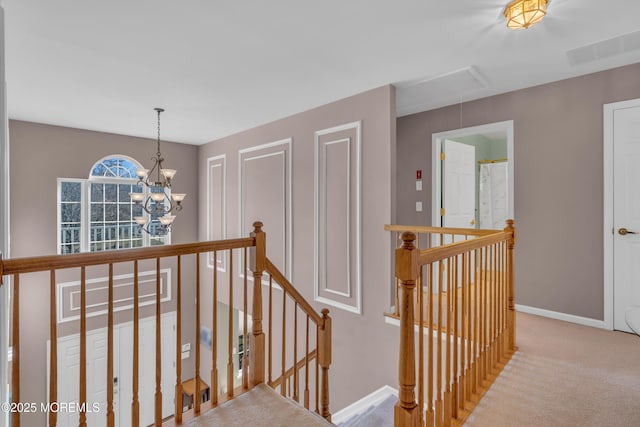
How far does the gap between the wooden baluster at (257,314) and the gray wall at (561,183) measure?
9.30ft

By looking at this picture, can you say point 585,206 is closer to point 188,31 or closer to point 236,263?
point 188,31

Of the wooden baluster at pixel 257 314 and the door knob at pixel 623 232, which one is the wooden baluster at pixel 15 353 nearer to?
the wooden baluster at pixel 257 314

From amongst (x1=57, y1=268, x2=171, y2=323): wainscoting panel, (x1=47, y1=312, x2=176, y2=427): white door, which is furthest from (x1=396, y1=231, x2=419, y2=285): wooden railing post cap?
(x1=47, y1=312, x2=176, y2=427): white door

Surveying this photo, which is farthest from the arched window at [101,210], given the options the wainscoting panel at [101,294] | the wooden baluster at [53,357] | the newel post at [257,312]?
the wooden baluster at [53,357]

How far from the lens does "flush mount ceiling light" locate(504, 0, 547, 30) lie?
6.07ft

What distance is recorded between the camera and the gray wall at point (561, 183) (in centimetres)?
294

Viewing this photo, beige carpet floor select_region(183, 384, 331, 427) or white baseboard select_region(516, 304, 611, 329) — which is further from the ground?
white baseboard select_region(516, 304, 611, 329)

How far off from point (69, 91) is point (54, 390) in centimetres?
321

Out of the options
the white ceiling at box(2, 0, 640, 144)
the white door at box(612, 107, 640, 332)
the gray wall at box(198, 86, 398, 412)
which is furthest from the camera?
the gray wall at box(198, 86, 398, 412)

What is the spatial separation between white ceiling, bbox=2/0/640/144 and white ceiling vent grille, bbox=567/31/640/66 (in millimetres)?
75

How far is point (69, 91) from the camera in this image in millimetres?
3354

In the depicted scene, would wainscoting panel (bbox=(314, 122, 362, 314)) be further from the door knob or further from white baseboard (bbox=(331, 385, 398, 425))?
the door knob

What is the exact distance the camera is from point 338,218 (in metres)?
3.66

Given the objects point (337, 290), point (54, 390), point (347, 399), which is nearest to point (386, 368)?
point (347, 399)
